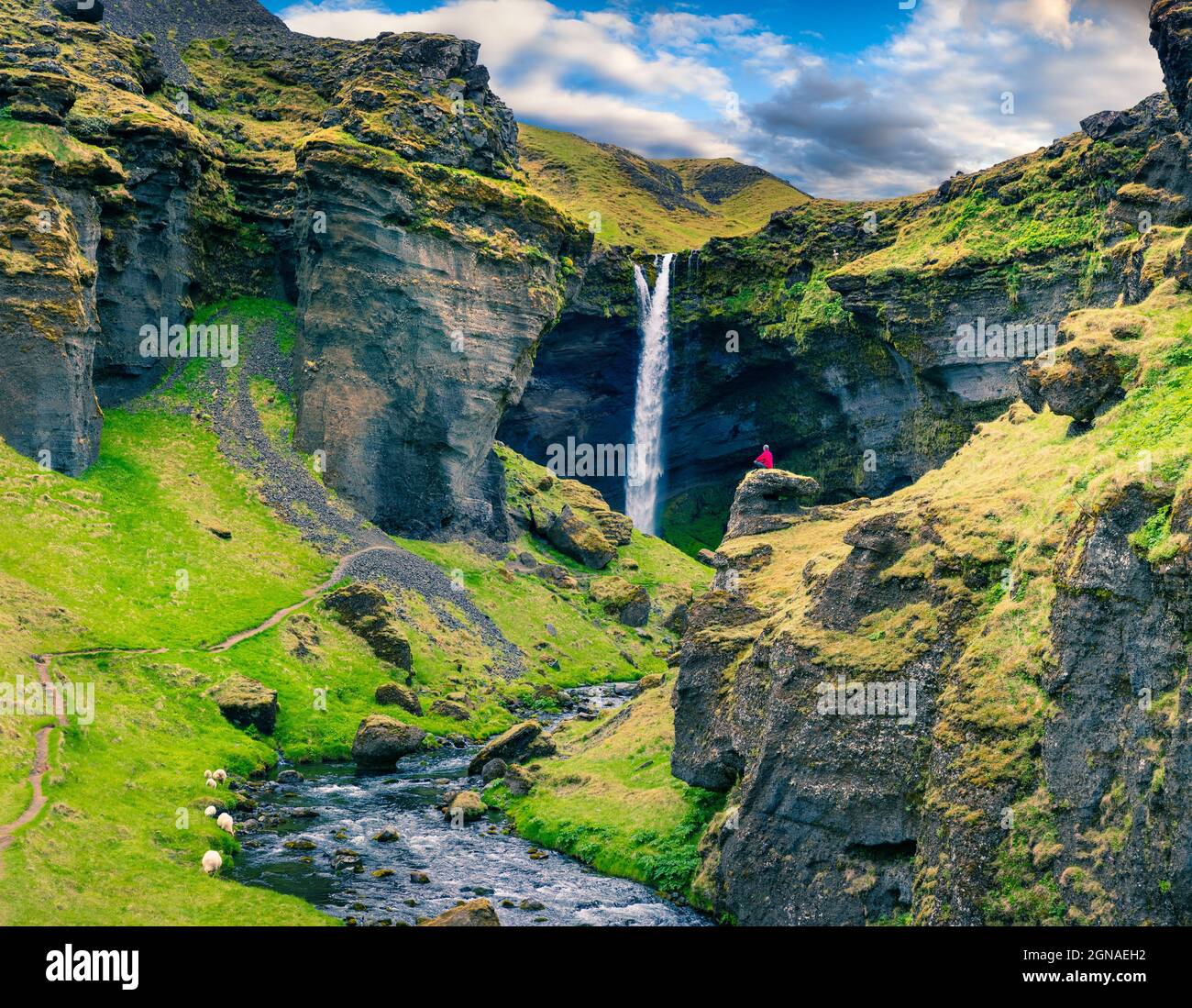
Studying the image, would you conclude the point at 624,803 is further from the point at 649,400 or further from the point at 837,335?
the point at 649,400

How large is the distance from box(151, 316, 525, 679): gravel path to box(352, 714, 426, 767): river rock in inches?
789

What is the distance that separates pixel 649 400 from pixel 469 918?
102 meters

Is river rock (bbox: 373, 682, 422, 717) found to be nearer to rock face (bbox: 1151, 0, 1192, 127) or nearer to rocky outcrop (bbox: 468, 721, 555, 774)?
rocky outcrop (bbox: 468, 721, 555, 774)

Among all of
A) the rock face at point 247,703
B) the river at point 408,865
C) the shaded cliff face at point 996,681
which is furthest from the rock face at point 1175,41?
the rock face at point 247,703

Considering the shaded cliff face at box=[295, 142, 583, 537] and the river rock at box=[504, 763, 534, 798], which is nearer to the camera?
the river rock at box=[504, 763, 534, 798]

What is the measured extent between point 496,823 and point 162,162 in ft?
224

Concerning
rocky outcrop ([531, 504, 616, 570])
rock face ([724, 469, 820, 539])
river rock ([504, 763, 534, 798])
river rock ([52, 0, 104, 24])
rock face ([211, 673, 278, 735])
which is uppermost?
river rock ([52, 0, 104, 24])

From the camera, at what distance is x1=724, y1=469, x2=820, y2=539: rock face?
179 ft

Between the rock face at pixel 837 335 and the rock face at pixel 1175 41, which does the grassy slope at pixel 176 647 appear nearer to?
the rock face at pixel 837 335

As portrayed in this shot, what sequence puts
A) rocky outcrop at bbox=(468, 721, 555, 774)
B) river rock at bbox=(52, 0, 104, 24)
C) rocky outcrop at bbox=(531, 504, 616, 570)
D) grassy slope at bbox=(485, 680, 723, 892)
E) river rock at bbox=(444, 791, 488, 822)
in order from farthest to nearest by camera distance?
1. rocky outcrop at bbox=(531, 504, 616, 570)
2. river rock at bbox=(52, 0, 104, 24)
3. rocky outcrop at bbox=(468, 721, 555, 774)
4. river rock at bbox=(444, 791, 488, 822)
5. grassy slope at bbox=(485, 680, 723, 892)

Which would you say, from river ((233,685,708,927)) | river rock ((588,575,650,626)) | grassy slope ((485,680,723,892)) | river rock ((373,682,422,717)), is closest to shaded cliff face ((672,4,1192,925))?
grassy slope ((485,680,723,892))

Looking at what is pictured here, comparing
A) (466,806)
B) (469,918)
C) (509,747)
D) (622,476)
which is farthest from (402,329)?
(469,918)

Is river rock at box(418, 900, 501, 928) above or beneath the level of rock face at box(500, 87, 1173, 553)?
A: beneath
